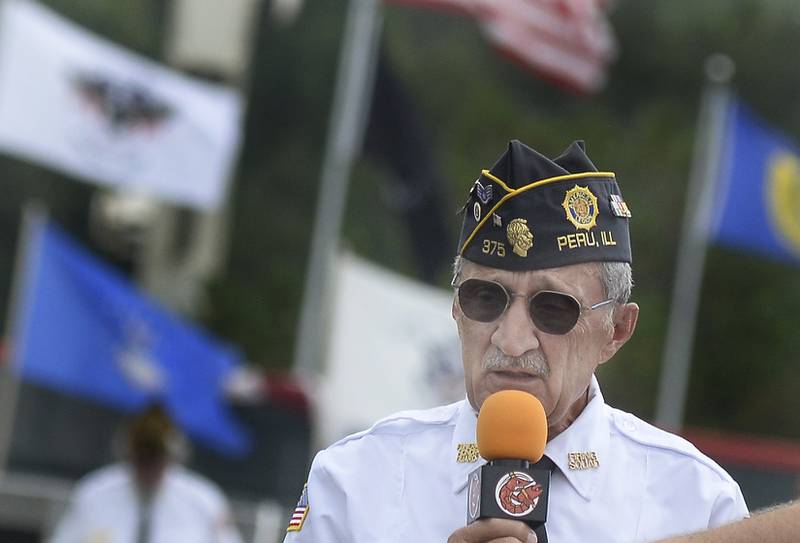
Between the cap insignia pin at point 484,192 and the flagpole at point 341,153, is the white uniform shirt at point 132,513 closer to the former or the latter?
the flagpole at point 341,153

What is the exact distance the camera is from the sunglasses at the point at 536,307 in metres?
3.29

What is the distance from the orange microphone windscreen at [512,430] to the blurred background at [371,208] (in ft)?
24.1

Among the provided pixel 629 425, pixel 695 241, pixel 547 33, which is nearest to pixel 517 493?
pixel 629 425

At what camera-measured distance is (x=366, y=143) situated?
1512 cm

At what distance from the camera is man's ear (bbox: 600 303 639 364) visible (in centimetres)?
345

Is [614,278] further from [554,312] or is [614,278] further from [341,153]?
[341,153]

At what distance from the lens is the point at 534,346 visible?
3.26 meters

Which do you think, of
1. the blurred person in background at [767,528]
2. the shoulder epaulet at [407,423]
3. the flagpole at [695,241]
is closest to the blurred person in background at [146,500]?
the shoulder epaulet at [407,423]

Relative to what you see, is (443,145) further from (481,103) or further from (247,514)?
(247,514)

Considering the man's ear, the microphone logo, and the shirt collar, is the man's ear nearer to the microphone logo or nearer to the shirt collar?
the shirt collar

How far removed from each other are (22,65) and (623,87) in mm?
24873

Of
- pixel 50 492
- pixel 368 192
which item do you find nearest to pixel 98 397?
pixel 50 492

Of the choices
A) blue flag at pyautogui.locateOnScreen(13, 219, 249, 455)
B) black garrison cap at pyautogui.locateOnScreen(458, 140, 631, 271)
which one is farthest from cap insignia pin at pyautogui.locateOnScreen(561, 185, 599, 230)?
blue flag at pyautogui.locateOnScreen(13, 219, 249, 455)

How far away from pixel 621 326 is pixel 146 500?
5901 millimetres
